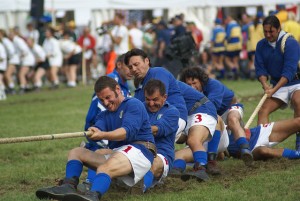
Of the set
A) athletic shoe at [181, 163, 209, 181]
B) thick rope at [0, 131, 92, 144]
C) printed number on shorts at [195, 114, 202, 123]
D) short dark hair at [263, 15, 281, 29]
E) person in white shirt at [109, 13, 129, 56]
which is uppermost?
short dark hair at [263, 15, 281, 29]

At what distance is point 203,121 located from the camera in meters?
9.66

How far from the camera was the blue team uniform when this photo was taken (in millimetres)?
7844

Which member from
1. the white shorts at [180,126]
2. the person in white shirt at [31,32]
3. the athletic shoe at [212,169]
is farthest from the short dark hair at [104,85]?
the person in white shirt at [31,32]

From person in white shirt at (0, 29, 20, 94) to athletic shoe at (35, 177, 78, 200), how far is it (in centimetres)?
1634

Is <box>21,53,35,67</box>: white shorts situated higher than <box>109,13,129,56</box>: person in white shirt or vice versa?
<box>109,13,129,56</box>: person in white shirt

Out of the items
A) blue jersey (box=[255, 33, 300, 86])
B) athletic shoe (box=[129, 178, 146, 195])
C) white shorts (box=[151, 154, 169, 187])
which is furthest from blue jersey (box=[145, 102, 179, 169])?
blue jersey (box=[255, 33, 300, 86])

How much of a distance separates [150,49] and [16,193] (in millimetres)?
19868

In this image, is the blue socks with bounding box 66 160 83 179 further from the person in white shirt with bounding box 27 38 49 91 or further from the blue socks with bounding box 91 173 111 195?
the person in white shirt with bounding box 27 38 49 91

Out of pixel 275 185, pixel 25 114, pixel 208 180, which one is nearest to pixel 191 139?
pixel 208 180

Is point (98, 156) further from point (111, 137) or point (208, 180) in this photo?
point (208, 180)

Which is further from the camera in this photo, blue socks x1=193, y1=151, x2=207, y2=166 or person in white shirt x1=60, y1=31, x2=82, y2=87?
person in white shirt x1=60, y1=31, x2=82, y2=87

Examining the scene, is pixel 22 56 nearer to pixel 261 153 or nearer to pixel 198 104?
pixel 261 153

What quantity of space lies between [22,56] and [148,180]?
17.2m

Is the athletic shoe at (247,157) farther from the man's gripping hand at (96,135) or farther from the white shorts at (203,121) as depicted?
the man's gripping hand at (96,135)
